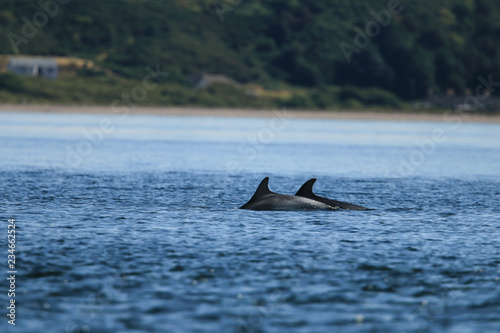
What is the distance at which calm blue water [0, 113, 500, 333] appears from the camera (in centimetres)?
1833

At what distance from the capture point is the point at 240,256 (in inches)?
989

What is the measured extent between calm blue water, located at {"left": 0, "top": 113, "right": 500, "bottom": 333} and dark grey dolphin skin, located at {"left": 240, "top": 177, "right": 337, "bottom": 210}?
27.7 inches

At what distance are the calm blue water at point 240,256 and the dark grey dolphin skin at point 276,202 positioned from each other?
70 cm

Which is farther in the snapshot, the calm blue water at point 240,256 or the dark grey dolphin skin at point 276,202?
the dark grey dolphin skin at point 276,202

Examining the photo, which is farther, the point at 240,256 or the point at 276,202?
the point at 276,202

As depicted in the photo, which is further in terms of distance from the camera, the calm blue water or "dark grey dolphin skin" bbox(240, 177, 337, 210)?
"dark grey dolphin skin" bbox(240, 177, 337, 210)

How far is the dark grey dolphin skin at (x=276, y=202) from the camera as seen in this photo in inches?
1393

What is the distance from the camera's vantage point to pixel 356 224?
106ft

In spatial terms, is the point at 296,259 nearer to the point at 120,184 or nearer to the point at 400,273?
the point at 400,273

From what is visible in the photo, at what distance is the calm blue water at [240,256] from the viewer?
60.1 feet

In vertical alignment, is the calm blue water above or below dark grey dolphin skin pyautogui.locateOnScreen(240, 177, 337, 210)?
below

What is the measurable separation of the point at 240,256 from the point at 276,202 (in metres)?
10.6

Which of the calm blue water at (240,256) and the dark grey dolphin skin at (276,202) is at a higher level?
the dark grey dolphin skin at (276,202)

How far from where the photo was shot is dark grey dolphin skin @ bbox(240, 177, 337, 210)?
35.4 meters
